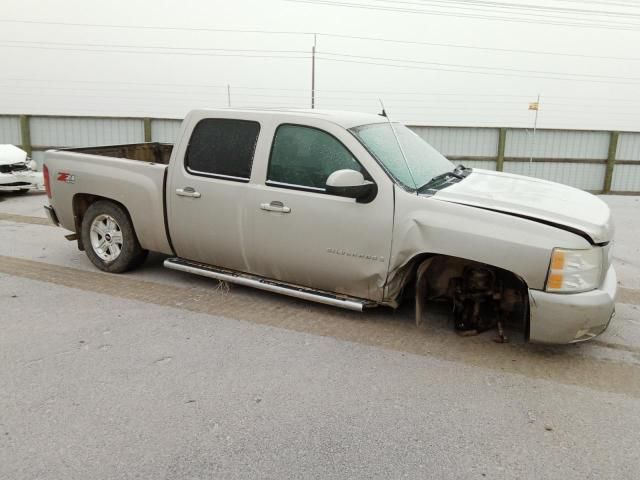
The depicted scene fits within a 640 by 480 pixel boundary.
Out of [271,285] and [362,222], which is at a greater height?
[362,222]

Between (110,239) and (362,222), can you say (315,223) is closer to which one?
(362,222)

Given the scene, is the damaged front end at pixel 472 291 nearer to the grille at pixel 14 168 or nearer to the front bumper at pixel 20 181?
the front bumper at pixel 20 181

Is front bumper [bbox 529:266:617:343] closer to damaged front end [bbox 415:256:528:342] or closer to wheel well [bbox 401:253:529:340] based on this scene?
wheel well [bbox 401:253:529:340]

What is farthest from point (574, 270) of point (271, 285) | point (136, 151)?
point (136, 151)

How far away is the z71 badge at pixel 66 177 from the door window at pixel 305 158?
2509mm

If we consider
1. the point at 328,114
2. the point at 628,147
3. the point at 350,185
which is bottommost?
the point at 628,147

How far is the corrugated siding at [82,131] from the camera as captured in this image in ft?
49.5

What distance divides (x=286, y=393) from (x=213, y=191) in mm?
2210

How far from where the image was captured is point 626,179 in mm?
14906

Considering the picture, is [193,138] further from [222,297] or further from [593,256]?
[593,256]

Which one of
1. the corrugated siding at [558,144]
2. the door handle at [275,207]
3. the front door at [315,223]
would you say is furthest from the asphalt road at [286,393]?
the corrugated siding at [558,144]

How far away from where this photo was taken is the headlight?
3.80m

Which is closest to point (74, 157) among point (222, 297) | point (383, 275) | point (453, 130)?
point (222, 297)

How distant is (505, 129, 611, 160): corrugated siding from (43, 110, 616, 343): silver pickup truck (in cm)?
1021
